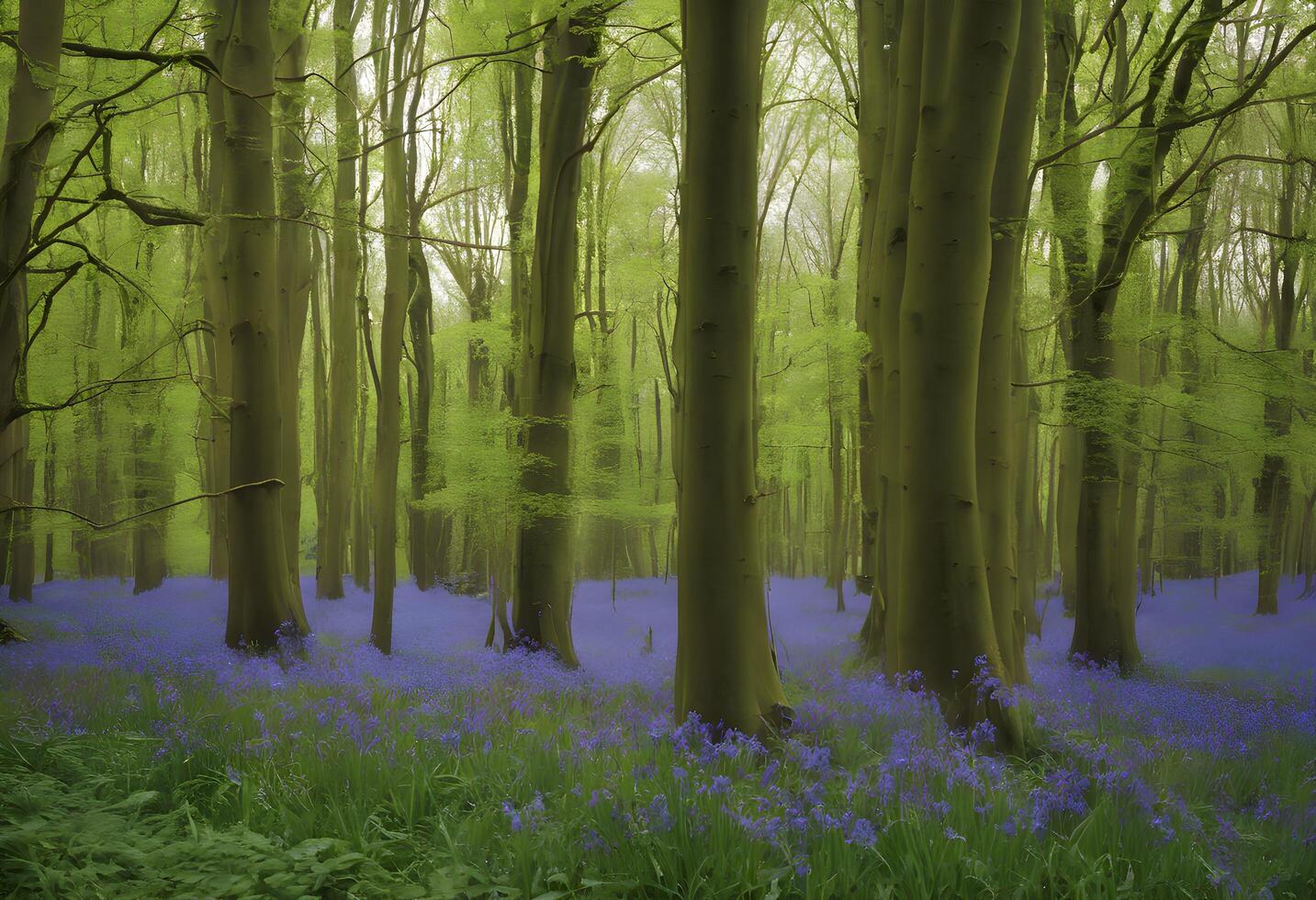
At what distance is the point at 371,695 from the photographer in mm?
5980

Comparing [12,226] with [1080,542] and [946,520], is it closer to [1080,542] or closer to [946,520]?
[946,520]

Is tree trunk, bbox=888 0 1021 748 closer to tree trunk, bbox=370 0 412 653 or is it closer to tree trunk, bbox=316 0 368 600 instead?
tree trunk, bbox=370 0 412 653

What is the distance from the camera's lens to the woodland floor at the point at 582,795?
290cm

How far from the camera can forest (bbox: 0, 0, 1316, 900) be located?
10.6 feet

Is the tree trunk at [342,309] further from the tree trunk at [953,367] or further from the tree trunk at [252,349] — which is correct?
the tree trunk at [953,367]

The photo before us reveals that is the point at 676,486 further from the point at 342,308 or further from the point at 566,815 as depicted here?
the point at 342,308

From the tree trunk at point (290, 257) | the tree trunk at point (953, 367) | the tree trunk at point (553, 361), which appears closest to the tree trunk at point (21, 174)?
the tree trunk at point (290, 257)

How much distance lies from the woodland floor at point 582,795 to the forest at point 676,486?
0.09ft

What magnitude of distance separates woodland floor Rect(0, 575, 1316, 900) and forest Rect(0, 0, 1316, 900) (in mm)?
28

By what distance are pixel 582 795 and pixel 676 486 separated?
354 centimetres

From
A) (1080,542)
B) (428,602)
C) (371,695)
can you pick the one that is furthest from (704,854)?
(428,602)

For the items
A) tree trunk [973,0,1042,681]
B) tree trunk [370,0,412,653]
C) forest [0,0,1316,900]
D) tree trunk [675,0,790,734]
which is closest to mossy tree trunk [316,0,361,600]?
→ forest [0,0,1316,900]

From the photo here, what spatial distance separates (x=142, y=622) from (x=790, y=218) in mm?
21519

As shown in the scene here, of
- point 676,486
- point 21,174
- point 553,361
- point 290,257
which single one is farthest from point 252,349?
point 290,257
